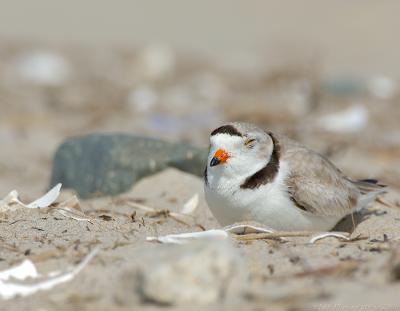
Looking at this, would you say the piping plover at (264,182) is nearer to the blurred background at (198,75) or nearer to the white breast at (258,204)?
the white breast at (258,204)

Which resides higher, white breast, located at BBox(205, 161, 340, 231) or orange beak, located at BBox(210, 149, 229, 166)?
orange beak, located at BBox(210, 149, 229, 166)

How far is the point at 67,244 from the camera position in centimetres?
337

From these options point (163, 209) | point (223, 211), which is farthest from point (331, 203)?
point (163, 209)

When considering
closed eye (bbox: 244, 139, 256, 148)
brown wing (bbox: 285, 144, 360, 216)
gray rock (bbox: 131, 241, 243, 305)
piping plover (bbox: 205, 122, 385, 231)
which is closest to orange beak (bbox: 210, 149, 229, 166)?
piping plover (bbox: 205, 122, 385, 231)

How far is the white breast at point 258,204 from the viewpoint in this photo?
3.80 meters

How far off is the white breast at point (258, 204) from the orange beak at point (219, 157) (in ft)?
0.31

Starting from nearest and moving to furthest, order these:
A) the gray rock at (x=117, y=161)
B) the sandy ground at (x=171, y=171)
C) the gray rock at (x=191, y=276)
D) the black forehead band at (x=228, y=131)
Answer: the gray rock at (x=191, y=276)
the sandy ground at (x=171, y=171)
the black forehead band at (x=228, y=131)
the gray rock at (x=117, y=161)

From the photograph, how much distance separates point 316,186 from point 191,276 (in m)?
1.72

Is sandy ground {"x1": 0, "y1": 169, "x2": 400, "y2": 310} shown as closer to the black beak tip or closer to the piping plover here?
the piping plover

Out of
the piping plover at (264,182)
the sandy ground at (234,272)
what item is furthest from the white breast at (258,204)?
the sandy ground at (234,272)

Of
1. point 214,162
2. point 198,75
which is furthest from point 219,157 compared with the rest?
point 198,75

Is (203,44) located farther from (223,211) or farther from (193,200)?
(223,211)

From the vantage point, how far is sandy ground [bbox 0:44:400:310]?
271 cm

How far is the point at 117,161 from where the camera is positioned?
5.34 m
